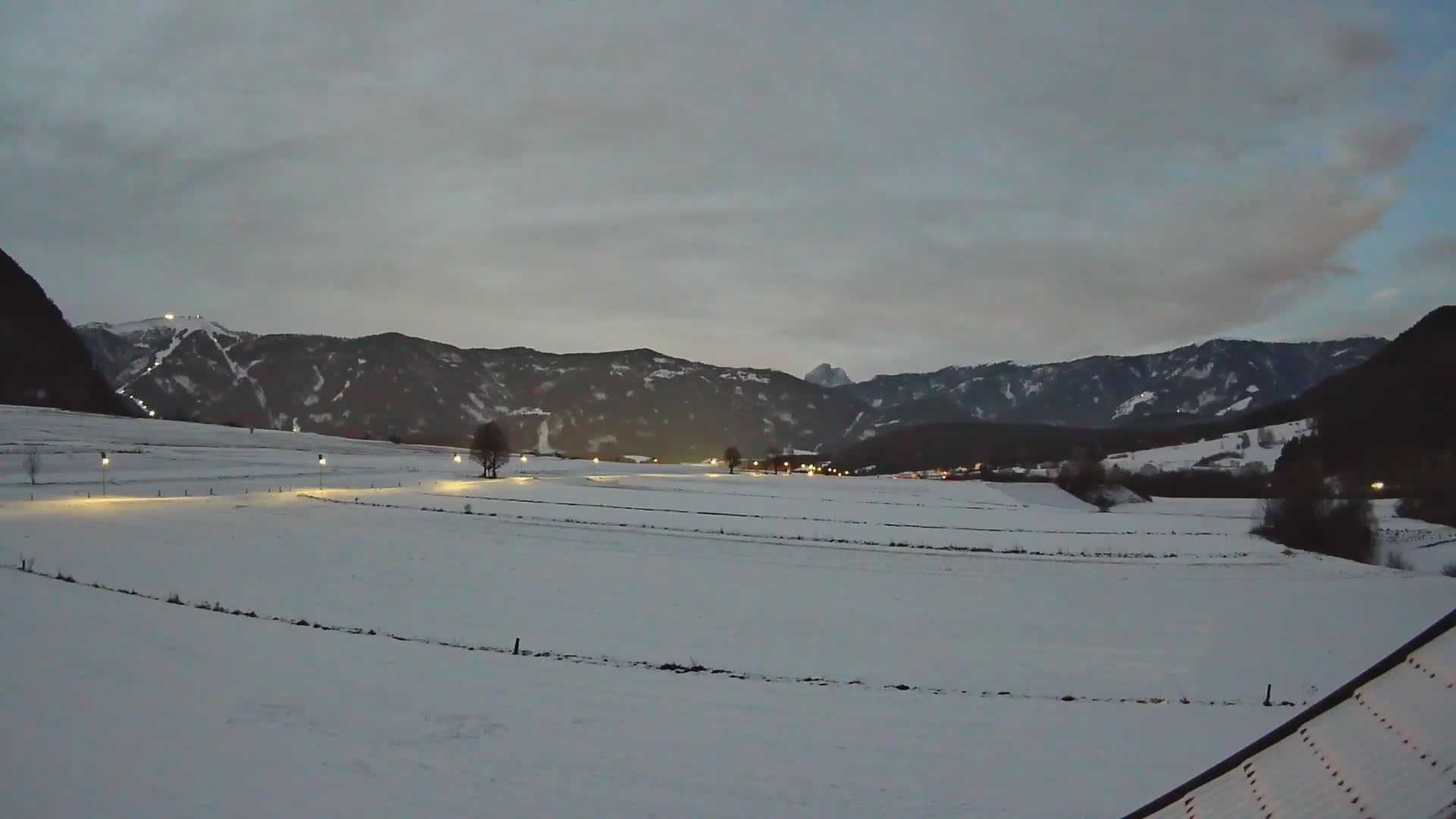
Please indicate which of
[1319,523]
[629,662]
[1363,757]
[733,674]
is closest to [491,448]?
[1319,523]

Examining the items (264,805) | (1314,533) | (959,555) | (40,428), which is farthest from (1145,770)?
(40,428)

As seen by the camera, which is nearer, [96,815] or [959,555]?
[96,815]

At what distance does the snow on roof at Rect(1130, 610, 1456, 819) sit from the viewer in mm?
5188

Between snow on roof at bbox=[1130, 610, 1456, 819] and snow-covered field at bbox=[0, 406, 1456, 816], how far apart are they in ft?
20.4

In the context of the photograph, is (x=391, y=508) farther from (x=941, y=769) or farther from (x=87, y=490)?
(x=941, y=769)

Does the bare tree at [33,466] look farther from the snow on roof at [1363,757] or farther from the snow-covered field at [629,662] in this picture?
the snow on roof at [1363,757]

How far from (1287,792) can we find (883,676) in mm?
16186

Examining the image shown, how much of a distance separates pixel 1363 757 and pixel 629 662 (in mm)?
17701

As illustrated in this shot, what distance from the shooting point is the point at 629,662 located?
21.6 meters

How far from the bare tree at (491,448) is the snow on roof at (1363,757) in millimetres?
110087

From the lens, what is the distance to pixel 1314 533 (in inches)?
2662

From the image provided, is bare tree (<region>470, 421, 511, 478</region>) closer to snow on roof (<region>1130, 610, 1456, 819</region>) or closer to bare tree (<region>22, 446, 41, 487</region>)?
bare tree (<region>22, 446, 41, 487</region>)

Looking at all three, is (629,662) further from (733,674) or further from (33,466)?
(33,466)

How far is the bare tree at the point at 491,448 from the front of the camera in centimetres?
11356
